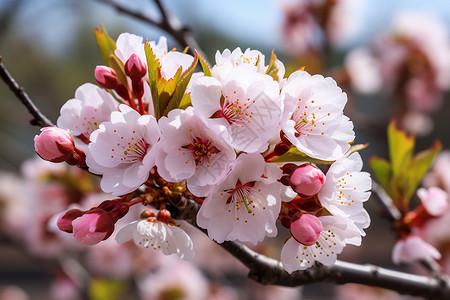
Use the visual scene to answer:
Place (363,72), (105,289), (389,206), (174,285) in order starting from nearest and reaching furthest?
(389,206) < (105,289) < (174,285) < (363,72)

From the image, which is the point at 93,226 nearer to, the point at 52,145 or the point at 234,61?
the point at 52,145

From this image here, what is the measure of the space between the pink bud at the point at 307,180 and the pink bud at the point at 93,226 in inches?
9.9

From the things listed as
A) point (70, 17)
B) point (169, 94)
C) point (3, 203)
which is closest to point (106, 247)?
point (3, 203)

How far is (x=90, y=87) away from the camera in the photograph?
0.69m

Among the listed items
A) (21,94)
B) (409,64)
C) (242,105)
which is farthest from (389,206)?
(409,64)

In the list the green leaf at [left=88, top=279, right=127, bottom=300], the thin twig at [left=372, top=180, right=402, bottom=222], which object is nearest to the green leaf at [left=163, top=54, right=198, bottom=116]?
the thin twig at [left=372, top=180, right=402, bottom=222]

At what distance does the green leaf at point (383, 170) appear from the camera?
36.8 inches

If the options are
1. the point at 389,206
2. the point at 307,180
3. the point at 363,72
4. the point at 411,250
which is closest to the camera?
the point at 307,180

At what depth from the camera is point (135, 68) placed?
0.63 meters

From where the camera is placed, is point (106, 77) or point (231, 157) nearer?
point (231, 157)

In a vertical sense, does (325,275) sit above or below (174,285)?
above

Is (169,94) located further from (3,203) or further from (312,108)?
(3,203)

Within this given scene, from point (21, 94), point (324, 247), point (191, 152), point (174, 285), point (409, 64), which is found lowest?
point (174, 285)

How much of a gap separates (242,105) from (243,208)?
0.48ft
